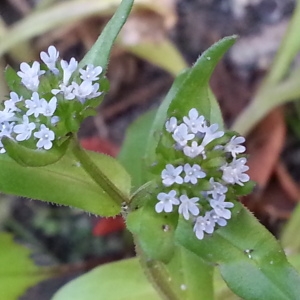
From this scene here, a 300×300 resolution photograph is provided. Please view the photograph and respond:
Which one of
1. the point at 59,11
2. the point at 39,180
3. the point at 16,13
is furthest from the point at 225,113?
the point at 39,180

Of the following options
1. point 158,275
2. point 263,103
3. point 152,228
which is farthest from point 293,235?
point 152,228

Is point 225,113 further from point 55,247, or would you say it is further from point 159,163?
point 159,163

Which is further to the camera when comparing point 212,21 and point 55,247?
point 212,21

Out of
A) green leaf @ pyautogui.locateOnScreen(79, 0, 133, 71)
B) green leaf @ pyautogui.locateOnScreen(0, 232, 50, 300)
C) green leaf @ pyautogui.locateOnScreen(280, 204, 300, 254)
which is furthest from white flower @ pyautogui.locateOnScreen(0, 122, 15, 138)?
green leaf @ pyautogui.locateOnScreen(280, 204, 300, 254)

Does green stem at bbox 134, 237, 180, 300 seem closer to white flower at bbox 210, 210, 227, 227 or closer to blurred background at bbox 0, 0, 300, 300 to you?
white flower at bbox 210, 210, 227, 227

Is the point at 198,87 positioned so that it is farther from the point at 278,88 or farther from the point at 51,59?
the point at 278,88

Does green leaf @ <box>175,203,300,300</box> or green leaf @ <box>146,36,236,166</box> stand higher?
green leaf @ <box>146,36,236,166</box>
